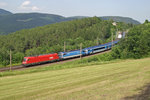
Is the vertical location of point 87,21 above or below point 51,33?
above

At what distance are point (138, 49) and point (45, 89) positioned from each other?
4618cm

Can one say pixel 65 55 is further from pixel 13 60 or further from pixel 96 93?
pixel 96 93

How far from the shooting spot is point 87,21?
170 metres

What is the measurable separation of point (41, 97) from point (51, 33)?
128547mm

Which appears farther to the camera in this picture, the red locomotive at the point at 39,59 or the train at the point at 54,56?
the train at the point at 54,56

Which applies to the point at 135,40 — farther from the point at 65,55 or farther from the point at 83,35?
the point at 83,35

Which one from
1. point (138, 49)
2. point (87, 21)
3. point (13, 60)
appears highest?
point (87, 21)

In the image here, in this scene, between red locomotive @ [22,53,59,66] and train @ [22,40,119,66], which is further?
train @ [22,40,119,66]

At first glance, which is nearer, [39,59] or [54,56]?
[39,59]

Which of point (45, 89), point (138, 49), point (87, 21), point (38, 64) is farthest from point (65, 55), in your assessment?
point (87, 21)

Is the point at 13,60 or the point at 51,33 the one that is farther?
the point at 51,33

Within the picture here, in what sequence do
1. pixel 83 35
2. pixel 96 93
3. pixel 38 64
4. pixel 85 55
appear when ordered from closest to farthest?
pixel 96 93
pixel 38 64
pixel 85 55
pixel 83 35

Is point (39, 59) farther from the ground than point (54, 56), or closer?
closer

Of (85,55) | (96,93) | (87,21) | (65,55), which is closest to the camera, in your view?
(96,93)
